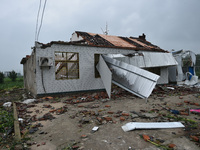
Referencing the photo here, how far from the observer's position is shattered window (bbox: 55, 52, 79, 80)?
7.69m

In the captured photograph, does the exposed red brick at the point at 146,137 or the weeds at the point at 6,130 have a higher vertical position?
the exposed red brick at the point at 146,137

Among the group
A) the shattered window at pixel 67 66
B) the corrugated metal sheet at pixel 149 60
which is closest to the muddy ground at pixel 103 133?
the shattered window at pixel 67 66

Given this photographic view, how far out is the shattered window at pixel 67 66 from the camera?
769 cm

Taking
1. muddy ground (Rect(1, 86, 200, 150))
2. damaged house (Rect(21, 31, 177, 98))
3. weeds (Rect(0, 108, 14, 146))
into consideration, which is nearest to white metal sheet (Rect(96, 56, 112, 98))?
damaged house (Rect(21, 31, 177, 98))

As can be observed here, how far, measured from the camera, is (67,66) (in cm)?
791

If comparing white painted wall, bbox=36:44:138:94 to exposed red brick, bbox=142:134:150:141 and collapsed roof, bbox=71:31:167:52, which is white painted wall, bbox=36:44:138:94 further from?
exposed red brick, bbox=142:134:150:141

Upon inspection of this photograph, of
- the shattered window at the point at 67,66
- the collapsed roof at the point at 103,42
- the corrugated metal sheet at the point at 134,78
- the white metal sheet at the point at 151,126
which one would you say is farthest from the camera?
the collapsed roof at the point at 103,42

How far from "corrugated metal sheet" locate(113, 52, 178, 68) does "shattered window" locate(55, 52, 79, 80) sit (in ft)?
Result: 9.14

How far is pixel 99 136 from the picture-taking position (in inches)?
117

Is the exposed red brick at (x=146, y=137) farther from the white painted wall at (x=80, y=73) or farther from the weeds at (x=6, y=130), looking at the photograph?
the white painted wall at (x=80, y=73)

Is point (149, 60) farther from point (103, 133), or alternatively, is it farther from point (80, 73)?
point (103, 133)

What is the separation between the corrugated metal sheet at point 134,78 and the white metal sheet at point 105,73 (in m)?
0.55

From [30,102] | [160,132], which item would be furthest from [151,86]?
[30,102]

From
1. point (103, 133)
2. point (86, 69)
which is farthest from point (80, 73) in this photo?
point (103, 133)
